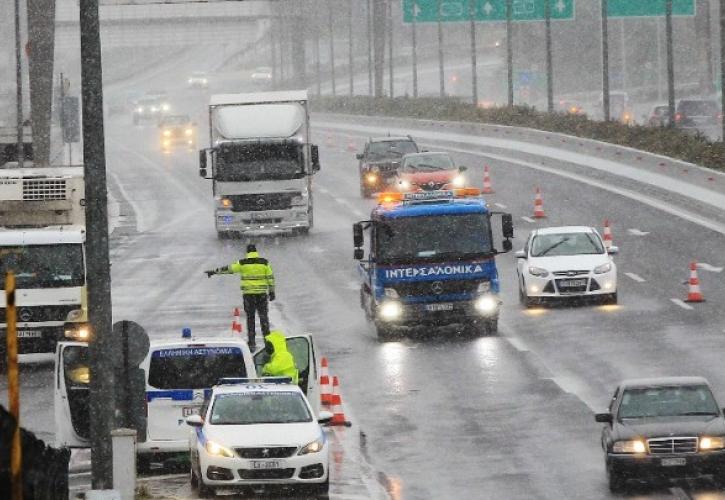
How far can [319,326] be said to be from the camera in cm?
3700

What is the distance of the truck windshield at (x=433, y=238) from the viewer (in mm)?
33625

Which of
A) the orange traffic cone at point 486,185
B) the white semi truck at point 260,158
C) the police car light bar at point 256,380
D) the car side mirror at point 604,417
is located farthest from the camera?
the orange traffic cone at point 486,185

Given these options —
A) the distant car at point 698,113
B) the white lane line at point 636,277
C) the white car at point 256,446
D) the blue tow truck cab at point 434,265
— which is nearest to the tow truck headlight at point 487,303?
the blue tow truck cab at point 434,265

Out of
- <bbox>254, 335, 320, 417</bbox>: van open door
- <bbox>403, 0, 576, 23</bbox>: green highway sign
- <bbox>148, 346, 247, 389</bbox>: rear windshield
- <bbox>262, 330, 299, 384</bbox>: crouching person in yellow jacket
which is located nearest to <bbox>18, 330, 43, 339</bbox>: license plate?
<bbox>254, 335, 320, 417</bbox>: van open door

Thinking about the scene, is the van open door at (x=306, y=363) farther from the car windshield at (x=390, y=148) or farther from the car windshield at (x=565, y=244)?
the car windshield at (x=390, y=148)

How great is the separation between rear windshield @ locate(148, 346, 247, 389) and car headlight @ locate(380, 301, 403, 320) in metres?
10.2

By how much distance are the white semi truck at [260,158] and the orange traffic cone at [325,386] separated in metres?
20.7

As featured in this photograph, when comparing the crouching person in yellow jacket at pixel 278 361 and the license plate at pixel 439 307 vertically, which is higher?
the crouching person in yellow jacket at pixel 278 361

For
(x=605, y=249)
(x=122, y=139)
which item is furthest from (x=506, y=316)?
(x=122, y=139)

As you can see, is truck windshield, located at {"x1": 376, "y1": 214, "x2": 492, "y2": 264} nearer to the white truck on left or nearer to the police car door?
the white truck on left

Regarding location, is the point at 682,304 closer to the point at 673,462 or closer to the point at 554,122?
the point at 673,462

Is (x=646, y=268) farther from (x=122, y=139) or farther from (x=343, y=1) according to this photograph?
(x=343, y=1)

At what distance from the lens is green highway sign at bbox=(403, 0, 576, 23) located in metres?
88.5

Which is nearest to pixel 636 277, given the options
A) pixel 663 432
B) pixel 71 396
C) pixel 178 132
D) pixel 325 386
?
pixel 325 386
